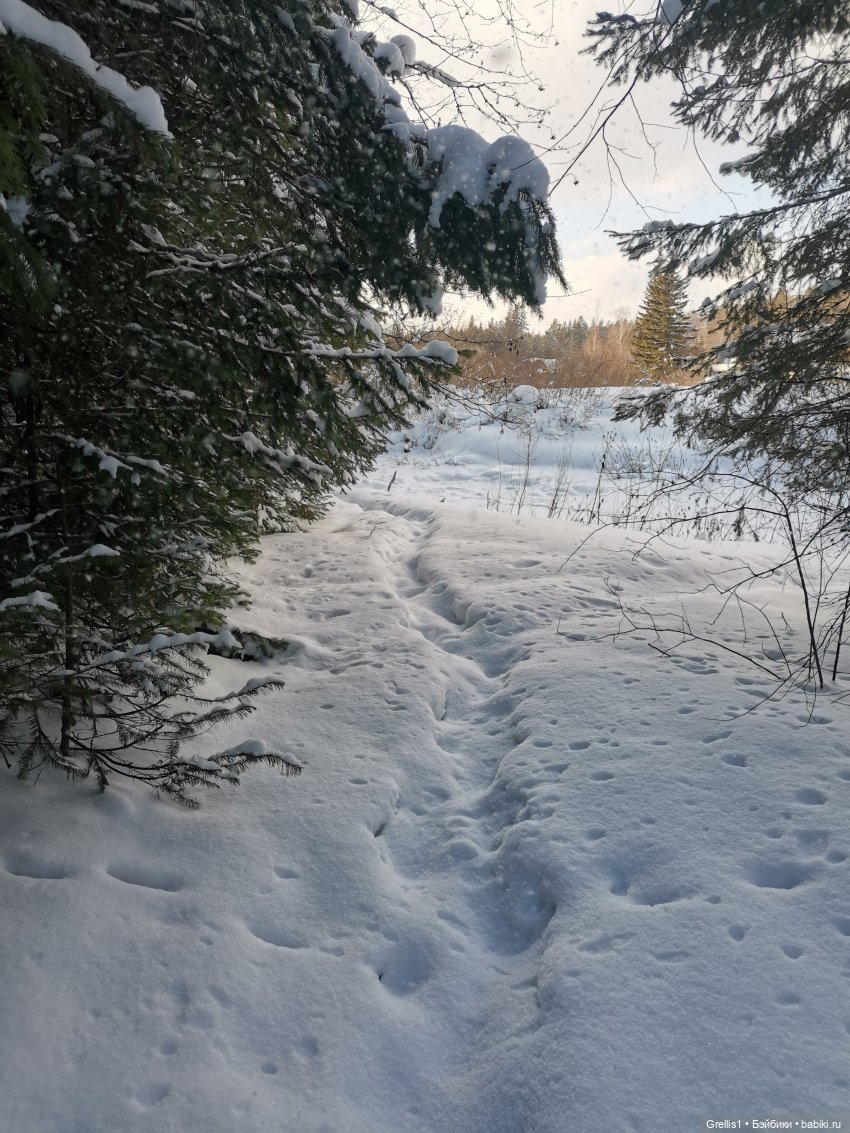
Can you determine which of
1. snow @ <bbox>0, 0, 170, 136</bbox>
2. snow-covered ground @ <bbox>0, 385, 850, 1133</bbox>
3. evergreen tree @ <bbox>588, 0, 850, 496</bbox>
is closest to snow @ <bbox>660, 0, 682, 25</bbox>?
evergreen tree @ <bbox>588, 0, 850, 496</bbox>

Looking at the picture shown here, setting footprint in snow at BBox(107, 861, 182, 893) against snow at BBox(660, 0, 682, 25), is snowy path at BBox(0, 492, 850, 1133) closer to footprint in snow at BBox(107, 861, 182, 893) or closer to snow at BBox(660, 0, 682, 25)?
footprint in snow at BBox(107, 861, 182, 893)

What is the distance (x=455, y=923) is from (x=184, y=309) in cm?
265

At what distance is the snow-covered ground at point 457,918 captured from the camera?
1560 mm

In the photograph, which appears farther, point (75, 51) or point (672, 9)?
point (672, 9)

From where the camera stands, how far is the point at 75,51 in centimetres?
165

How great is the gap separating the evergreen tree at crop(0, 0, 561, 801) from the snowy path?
43cm

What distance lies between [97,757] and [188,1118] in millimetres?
1324

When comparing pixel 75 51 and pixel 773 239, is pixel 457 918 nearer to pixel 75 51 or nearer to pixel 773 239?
pixel 75 51

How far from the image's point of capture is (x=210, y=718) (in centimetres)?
252

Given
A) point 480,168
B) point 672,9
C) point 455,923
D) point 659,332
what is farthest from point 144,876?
point 659,332

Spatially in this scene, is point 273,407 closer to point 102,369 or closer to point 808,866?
point 102,369

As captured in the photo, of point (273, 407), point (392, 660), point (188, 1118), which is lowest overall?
point (188, 1118)

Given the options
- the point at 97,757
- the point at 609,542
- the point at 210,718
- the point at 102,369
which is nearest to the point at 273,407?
the point at 102,369

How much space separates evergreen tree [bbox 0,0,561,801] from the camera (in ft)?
7.34
